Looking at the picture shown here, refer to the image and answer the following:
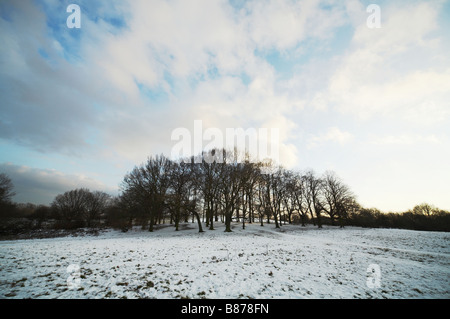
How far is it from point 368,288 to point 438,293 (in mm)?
3085

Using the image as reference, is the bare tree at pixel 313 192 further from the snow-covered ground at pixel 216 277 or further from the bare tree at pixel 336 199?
the snow-covered ground at pixel 216 277

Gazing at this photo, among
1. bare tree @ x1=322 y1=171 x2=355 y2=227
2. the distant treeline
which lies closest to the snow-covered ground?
the distant treeline

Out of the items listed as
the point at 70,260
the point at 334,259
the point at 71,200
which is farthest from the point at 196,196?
the point at 71,200

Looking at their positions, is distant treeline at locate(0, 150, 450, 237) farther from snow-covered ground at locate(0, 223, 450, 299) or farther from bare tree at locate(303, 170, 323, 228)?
snow-covered ground at locate(0, 223, 450, 299)

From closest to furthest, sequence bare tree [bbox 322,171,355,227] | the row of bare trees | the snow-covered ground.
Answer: the snow-covered ground
the row of bare trees
bare tree [bbox 322,171,355,227]

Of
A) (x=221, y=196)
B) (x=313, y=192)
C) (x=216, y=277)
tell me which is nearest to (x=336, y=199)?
(x=313, y=192)

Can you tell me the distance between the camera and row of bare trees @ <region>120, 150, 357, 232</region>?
89.9 ft

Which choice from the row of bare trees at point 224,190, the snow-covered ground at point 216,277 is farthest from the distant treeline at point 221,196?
the snow-covered ground at point 216,277

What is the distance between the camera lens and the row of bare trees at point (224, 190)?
27.4m

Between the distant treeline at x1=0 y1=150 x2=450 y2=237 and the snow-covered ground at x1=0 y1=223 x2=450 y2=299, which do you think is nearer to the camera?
the snow-covered ground at x1=0 y1=223 x2=450 y2=299

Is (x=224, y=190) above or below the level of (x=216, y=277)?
above

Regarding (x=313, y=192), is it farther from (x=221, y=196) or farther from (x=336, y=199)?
(x=221, y=196)

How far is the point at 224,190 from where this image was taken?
92.5ft
